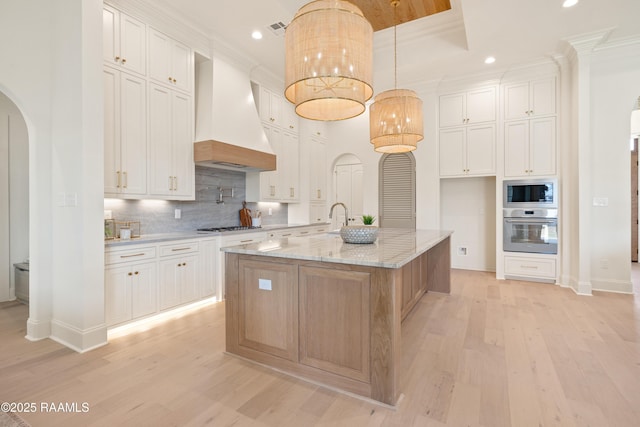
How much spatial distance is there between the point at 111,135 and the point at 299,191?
3338 millimetres

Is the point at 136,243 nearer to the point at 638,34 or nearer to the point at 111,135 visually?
the point at 111,135

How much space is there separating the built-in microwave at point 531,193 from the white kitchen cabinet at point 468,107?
3.74ft

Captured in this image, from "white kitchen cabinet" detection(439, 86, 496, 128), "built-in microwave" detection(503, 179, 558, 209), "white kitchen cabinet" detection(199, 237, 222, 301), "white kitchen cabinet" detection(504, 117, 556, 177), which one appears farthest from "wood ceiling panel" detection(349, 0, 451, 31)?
"white kitchen cabinet" detection(199, 237, 222, 301)

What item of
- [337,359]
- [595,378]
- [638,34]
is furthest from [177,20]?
[638,34]

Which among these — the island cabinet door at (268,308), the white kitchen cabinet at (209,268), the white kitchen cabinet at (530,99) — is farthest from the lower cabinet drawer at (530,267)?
the white kitchen cabinet at (209,268)

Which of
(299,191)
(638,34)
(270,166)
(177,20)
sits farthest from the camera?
(299,191)

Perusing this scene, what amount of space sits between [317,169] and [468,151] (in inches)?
110

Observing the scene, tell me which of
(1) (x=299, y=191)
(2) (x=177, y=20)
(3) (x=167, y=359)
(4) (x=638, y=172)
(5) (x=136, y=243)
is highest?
(2) (x=177, y=20)

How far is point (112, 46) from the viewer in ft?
9.82

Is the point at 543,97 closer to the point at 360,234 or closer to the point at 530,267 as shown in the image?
the point at 530,267

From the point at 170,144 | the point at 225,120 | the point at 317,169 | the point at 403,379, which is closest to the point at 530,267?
the point at 403,379

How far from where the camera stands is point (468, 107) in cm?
527

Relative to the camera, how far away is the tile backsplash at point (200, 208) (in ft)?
11.6

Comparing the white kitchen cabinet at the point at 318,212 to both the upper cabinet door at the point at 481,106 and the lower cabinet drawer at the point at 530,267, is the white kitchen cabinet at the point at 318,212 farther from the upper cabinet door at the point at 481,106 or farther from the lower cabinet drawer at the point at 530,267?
the lower cabinet drawer at the point at 530,267
